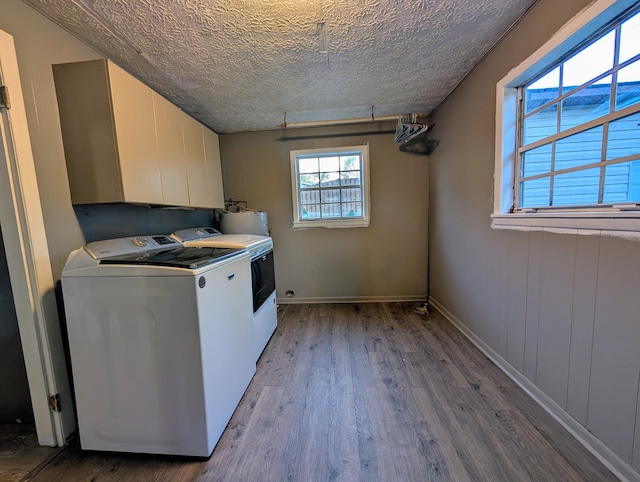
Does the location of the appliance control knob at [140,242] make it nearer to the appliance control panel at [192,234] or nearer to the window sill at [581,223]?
the appliance control panel at [192,234]

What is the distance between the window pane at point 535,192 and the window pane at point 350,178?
1803mm

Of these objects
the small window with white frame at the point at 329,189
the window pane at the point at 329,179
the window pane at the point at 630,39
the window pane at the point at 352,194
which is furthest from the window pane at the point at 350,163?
the window pane at the point at 630,39

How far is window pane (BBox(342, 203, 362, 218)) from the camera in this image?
3229mm

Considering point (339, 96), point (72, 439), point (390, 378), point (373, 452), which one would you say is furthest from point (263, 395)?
point (339, 96)

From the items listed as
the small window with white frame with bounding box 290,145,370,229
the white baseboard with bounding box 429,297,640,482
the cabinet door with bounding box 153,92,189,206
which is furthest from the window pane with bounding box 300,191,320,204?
the white baseboard with bounding box 429,297,640,482

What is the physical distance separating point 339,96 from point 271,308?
2151 millimetres

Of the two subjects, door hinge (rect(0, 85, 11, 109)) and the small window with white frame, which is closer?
door hinge (rect(0, 85, 11, 109))

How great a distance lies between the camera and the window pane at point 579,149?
1.18 metres

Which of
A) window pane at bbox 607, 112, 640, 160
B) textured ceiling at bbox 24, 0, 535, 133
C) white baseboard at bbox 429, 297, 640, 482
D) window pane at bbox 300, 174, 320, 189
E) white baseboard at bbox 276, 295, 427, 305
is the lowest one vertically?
white baseboard at bbox 276, 295, 427, 305

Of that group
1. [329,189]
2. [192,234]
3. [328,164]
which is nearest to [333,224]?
[329,189]

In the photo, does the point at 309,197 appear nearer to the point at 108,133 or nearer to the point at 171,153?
the point at 171,153

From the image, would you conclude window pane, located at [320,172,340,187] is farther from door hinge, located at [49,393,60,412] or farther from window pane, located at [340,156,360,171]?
door hinge, located at [49,393,60,412]

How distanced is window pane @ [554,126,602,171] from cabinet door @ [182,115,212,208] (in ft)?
8.38

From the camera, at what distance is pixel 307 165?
10.6ft
